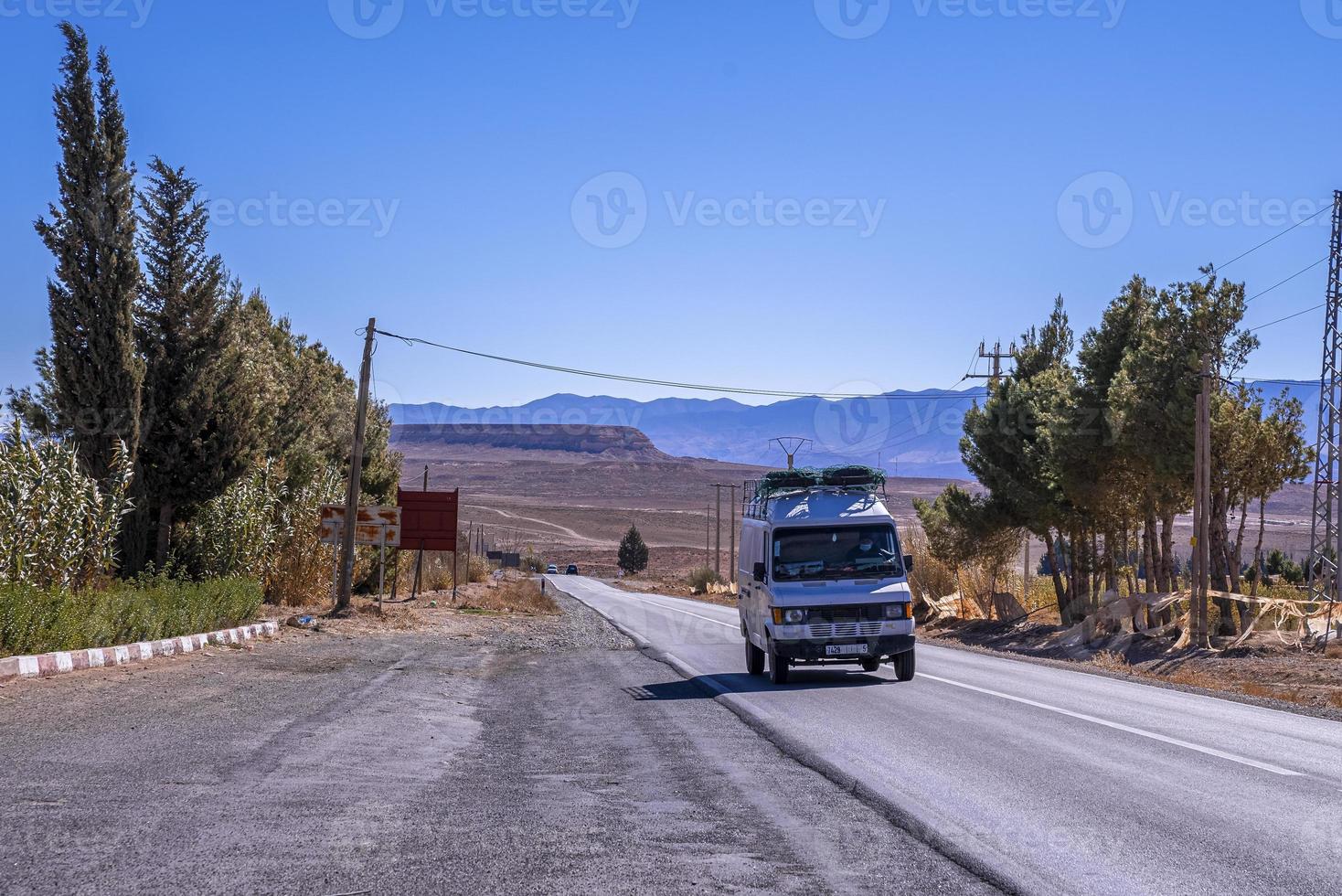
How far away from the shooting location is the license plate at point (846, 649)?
1628 centimetres

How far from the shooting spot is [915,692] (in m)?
15.7

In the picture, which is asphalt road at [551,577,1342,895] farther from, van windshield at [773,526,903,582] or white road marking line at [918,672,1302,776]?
van windshield at [773,526,903,582]

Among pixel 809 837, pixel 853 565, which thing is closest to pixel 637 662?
pixel 853 565

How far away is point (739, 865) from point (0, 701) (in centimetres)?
860

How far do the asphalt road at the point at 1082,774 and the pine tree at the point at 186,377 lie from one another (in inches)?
456

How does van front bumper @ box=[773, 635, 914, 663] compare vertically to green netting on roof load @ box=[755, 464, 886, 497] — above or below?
below

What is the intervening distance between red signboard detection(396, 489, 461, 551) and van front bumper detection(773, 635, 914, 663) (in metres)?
25.7

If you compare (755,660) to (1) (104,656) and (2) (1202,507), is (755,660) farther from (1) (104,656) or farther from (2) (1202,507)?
(2) (1202,507)

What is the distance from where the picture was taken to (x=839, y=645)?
1631cm

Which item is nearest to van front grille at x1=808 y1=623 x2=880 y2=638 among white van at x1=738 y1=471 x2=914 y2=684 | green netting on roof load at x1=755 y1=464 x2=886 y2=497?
white van at x1=738 y1=471 x2=914 y2=684

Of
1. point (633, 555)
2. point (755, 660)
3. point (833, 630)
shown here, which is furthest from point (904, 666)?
point (633, 555)

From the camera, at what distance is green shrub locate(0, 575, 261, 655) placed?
1395 centimetres

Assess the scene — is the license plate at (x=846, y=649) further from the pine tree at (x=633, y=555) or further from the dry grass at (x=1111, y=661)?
the pine tree at (x=633, y=555)

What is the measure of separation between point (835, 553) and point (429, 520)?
1051 inches
